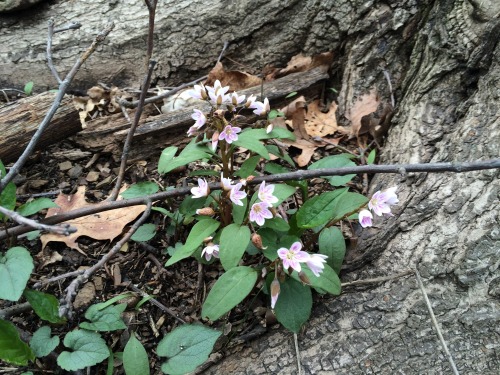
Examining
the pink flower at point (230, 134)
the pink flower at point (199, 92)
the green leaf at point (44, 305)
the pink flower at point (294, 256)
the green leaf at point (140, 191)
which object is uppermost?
the pink flower at point (199, 92)

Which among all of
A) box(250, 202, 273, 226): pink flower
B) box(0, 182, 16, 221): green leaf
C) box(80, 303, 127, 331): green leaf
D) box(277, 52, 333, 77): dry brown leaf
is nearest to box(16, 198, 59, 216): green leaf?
box(0, 182, 16, 221): green leaf

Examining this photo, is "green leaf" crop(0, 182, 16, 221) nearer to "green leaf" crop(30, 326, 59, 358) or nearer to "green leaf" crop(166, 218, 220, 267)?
"green leaf" crop(30, 326, 59, 358)

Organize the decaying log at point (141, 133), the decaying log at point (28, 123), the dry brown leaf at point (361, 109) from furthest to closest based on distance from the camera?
the dry brown leaf at point (361, 109) → the decaying log at point (141, 133) → the decaying log at point (28, 123)

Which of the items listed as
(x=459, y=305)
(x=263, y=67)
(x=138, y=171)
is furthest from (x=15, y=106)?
(x=459, y=305)

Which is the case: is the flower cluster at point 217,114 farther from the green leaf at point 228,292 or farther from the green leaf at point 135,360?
the green leaf at point 135,360

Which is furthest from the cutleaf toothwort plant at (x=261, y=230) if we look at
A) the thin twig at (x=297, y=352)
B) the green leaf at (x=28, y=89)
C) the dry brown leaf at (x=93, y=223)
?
the green leaf at (x=28, y=89)

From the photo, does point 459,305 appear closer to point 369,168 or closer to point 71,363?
point 369,168

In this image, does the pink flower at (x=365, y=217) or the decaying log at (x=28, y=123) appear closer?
the pink flower at (x=365, y=217)
